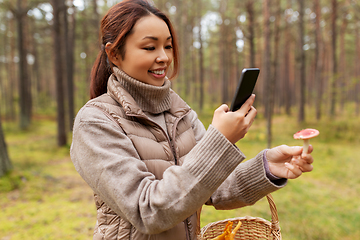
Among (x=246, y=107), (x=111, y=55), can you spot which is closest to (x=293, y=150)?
(x=246, y=107)

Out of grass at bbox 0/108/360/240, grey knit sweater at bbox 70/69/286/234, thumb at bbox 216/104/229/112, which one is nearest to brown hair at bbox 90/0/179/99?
grey knit sweater at bbox 70/69/286/234

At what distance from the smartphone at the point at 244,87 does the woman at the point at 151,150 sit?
0.13 feet

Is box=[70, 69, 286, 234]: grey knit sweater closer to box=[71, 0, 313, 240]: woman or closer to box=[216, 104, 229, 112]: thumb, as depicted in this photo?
box=[71, 0, 313, 240]: woman

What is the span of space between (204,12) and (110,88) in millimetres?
21397

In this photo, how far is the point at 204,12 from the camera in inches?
819

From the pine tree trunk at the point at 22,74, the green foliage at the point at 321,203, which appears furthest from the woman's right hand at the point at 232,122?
the pine tree trunk at the point at 22,74

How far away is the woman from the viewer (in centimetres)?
→ 102

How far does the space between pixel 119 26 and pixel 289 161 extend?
3.91 ft

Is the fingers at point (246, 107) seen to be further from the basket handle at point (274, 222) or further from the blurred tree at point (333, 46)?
the blurred tree at point (333, 46)

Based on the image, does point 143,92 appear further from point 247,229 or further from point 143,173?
point 247,229

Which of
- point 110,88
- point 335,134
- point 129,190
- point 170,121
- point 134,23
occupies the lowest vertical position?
point 335,134

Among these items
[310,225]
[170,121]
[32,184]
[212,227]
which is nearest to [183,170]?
[170,121]

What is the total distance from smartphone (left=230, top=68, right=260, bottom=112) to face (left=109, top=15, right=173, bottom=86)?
1.51ft

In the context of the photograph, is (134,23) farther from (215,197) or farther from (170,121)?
(215,197)
